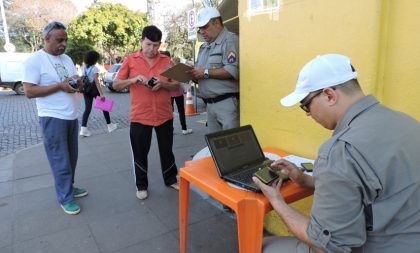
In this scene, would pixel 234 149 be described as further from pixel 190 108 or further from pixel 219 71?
pixel 190 108

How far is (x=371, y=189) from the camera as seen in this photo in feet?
3.71

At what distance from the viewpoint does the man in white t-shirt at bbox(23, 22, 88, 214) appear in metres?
2.89

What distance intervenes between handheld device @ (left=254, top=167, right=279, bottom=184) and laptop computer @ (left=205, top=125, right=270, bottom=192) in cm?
8

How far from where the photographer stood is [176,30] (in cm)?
2178

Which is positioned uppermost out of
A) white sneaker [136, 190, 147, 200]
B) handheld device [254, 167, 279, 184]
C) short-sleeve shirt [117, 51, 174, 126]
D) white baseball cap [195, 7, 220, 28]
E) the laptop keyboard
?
white baseball cap [195, 7, 220, 28]

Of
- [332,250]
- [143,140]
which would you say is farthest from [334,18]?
[143,140]

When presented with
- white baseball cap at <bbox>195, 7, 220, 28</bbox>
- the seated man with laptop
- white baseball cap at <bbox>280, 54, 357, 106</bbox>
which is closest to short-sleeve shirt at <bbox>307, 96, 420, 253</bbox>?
the seated man with laptop

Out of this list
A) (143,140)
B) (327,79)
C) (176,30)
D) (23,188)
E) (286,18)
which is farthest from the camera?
(176,30)

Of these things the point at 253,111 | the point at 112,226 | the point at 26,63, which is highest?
the point at 26,63

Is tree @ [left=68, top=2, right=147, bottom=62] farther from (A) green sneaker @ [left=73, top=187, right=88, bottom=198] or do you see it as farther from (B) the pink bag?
(A) green sneaker @ [left=73, top=187, right=88, bottom=198]

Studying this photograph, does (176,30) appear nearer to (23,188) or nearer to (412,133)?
(23,188)

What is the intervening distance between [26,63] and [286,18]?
2273 millimetres

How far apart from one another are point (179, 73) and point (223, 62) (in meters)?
0.44

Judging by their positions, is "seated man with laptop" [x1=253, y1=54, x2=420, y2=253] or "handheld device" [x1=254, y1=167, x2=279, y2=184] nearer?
"seated man with laptop" [x1=253, y1=54, x2=420, y2=253]
